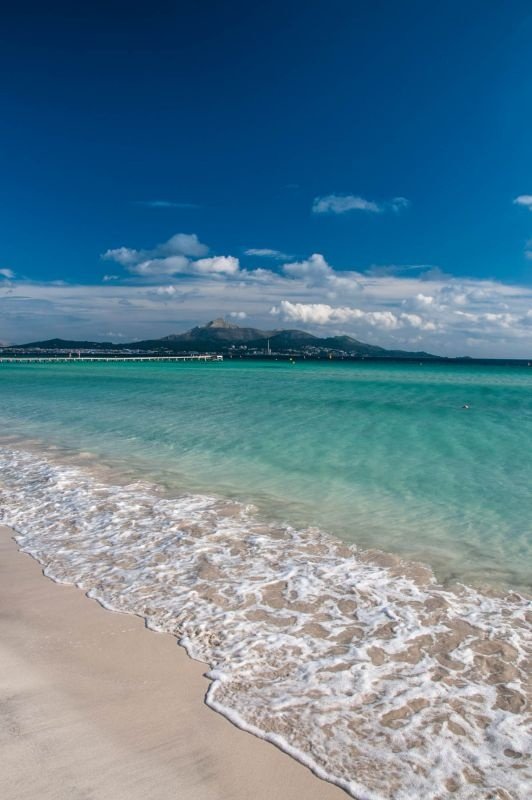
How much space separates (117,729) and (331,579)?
348cm

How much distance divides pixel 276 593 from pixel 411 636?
1.59 metres

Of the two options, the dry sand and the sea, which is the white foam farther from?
the dry sand

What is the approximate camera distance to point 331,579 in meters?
6.54

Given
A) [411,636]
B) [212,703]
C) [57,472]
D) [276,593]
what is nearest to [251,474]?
[57,472]

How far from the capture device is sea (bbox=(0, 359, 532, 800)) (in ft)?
12.1

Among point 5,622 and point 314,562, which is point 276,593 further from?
point 5,622

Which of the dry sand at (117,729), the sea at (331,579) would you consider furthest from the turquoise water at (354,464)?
the dry sand at (117,729)

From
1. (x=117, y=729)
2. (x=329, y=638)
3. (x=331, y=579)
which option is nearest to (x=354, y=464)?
(x=331, y=579)

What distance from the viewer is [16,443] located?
16469mm

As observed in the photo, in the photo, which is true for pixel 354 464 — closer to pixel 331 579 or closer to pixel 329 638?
pixel 331 579

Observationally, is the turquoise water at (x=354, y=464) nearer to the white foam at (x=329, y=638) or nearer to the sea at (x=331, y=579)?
the sea at (x=331, y=579)

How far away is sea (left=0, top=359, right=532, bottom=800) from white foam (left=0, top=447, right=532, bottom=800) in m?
0.02

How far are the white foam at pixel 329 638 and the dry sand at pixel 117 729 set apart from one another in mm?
230

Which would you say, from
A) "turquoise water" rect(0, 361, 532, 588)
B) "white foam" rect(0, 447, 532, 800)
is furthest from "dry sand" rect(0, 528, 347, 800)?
"turquoise water" rect(0, 361, 532, 588)
